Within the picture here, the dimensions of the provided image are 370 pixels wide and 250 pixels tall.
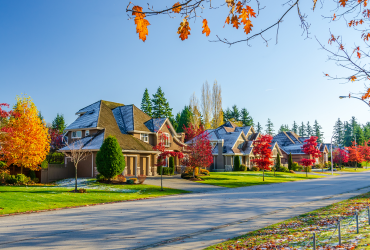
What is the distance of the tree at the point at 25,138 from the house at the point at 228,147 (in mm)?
31642

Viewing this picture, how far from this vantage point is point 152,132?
41.0 meters

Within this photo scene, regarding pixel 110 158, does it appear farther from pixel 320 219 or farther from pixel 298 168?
pixel 298 168

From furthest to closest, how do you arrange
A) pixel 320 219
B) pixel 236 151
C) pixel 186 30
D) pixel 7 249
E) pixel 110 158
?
1. pixel 236 151
2. pixel 110 158
3. pixel 320 219
4. pixel 7 249
5. pixel 186 30

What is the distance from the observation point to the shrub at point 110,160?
93.4ft

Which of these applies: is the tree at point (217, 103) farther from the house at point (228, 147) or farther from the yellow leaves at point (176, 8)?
the yellow leaves at point (176, 8)

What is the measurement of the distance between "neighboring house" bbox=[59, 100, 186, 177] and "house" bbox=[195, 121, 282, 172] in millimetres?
12363

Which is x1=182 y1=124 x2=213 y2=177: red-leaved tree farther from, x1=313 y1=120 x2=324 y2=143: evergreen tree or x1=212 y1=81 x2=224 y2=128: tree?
x1=313 y1=120 x2=324 y2=143: evergreen tree

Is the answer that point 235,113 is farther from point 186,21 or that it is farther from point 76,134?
point 186,21

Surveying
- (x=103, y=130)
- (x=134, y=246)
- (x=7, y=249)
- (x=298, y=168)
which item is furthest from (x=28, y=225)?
(x=298, y=168)

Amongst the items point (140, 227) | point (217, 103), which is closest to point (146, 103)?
point (217, 103)

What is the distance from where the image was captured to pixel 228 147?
55.6 meters

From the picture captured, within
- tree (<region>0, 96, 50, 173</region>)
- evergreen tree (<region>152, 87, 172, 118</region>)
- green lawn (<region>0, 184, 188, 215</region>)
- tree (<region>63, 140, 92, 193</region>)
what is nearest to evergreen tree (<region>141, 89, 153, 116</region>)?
evergreen tree (<region>152, 87, 172, 118</region>)

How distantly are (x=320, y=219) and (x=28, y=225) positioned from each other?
10963 millimetres

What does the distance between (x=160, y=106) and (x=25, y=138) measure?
55637 mm
